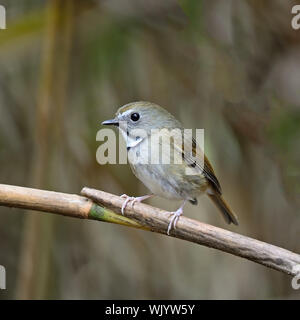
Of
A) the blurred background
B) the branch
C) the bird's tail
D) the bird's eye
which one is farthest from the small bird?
the blurred background

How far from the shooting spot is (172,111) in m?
Answer: 4.65

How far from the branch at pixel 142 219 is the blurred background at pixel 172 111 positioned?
1627mm

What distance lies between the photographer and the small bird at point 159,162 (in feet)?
11.4

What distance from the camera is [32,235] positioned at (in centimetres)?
387

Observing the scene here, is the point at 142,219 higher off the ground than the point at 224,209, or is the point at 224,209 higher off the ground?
the point at 224,209

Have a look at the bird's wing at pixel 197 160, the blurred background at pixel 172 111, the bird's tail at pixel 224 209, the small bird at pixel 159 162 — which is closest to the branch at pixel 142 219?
the small bird at pixel 159 162

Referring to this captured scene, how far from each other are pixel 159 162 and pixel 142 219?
68 cm

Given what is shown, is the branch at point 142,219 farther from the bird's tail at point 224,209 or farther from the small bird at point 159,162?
the bird's tail at point 224,209

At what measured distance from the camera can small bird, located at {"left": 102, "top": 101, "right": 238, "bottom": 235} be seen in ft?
11.4

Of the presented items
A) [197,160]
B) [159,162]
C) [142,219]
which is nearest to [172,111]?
[197,160]

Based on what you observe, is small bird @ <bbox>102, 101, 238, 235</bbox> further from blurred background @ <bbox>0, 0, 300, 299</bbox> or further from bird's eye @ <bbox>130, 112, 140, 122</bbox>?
blurred background @ <bbox>0, 0, 300, 299</bbox>

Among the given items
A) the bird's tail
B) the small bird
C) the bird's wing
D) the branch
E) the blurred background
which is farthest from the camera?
the blurred background

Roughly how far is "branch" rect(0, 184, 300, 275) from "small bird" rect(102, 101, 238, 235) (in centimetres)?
64

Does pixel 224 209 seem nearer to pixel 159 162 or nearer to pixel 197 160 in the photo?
pixel 197 160
